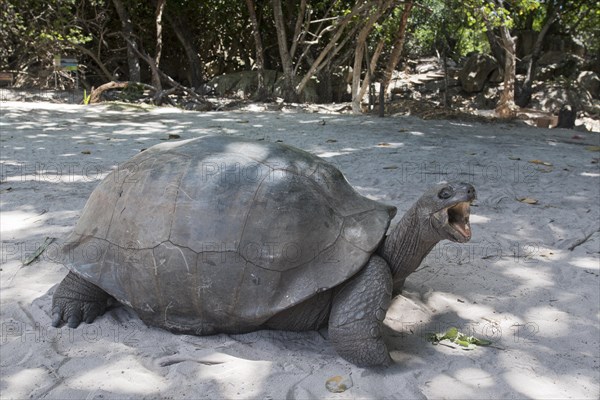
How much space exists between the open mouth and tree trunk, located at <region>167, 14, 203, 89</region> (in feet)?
54.3

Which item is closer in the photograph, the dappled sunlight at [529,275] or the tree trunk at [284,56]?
the dappled sunlight at [529,275]

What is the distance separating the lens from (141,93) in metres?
15.5

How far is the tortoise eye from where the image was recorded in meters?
2.64

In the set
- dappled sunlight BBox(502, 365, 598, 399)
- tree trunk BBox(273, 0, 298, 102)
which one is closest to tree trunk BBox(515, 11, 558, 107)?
tree trunk BBox(273, 0, 298, 102)

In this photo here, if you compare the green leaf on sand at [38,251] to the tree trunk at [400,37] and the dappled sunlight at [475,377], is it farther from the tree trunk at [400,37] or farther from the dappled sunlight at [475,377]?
the tree trunk at [400,37]

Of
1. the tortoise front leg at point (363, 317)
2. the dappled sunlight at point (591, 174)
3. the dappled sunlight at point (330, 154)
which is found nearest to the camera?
the tortoise front leg at point (363, 317)

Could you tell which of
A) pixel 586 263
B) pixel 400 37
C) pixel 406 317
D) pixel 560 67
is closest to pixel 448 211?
pixel 406 317

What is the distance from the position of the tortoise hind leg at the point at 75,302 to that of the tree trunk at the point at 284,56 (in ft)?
41.1

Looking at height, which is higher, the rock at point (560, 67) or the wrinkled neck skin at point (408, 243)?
the rock at point (560, 67)

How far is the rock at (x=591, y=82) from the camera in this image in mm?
18766

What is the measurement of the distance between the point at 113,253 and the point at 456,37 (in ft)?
73.6

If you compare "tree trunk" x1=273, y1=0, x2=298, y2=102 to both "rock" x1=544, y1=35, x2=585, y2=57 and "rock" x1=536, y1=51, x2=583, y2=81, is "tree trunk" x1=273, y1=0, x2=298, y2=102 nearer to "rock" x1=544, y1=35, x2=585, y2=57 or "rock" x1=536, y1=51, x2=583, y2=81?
"rock" x1=536, y1=51, x2=583, y2=81

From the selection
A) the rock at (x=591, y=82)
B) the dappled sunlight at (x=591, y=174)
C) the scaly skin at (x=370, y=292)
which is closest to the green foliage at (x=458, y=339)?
the scaly skin at (x=370, y=292)

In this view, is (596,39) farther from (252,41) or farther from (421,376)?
(421,376)
